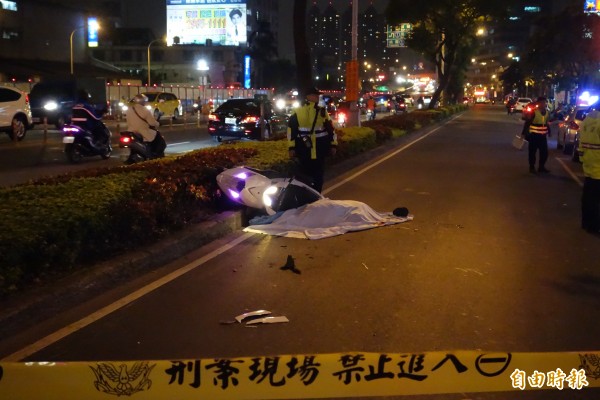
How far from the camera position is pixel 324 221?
30.7ft

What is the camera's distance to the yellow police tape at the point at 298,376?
10.3 ft

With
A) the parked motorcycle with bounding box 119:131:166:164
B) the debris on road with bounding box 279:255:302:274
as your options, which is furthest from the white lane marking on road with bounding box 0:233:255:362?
the parked motorcycle with bounding box 119:131:166:164

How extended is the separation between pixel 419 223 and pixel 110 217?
15.3 feet

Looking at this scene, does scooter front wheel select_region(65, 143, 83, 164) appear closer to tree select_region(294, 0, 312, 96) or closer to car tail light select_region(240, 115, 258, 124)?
tree select_region(294, 0, 312, 96)

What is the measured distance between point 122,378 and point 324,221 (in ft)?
20.7

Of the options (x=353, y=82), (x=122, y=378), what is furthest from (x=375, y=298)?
(x=353, y=82)

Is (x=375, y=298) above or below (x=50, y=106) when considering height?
below

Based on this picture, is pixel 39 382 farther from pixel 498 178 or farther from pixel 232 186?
pixel 498 178

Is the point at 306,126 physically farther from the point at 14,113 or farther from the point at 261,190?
the point at 14,113

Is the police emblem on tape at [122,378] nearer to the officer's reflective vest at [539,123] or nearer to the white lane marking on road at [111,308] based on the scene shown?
the white lane marking on road at [111,308]

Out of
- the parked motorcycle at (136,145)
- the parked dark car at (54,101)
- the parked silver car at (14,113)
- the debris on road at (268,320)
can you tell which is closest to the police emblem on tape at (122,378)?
the debris on road at (268,320)

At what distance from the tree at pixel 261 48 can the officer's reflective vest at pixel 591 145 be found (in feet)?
301

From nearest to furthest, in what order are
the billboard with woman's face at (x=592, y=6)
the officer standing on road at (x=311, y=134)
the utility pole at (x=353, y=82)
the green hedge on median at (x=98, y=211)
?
the green hedge on median at (x=98, y=211), the officer standing on road at (x=311, y=134), the utility pole at (x=353, y=82), the billboard with woman's face at (x=592, y=6)

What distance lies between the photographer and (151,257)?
721 cm
